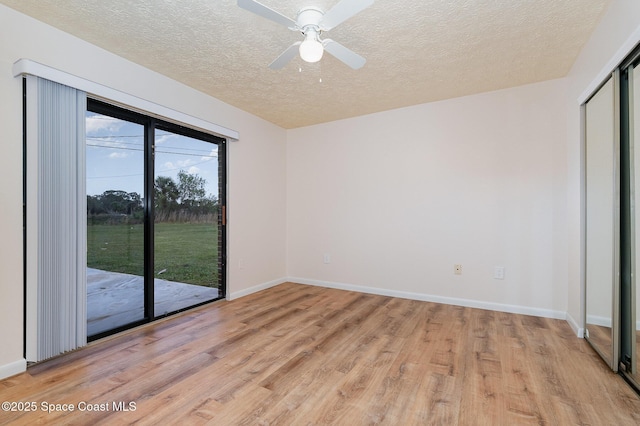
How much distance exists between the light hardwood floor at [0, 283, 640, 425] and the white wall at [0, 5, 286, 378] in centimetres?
72

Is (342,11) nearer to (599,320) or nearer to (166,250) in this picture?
(166,250)

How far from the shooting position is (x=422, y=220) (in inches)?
147

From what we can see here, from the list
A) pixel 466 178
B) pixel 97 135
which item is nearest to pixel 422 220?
pixel 466 178

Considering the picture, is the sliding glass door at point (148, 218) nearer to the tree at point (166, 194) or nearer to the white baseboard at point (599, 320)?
the tree at point (166, 194)

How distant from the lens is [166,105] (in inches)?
117

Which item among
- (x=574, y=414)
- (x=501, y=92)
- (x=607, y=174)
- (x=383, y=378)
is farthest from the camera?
(x=501, y=92)

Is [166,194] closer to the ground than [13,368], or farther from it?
farther from it

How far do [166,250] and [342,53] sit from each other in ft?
8.64

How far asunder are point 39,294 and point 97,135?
1.37 m

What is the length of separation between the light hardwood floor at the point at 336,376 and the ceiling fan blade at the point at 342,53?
7.56 ft

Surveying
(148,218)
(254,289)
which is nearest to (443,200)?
(254,289)

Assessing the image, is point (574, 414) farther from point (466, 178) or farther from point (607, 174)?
point (466, 178)

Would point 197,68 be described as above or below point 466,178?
above

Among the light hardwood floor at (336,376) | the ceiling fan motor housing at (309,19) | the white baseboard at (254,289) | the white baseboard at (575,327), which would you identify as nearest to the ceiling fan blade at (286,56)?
the ceiling fan motor housing at (309,19)
